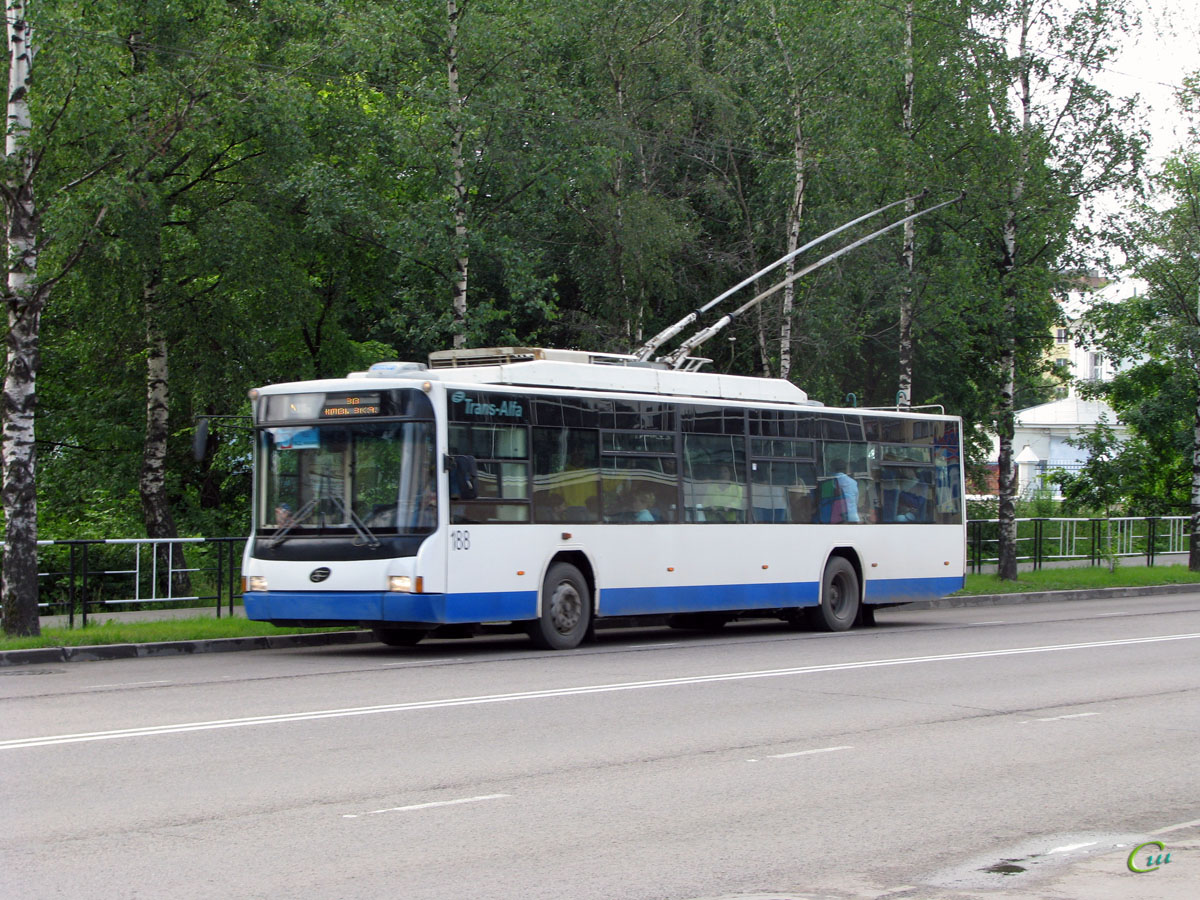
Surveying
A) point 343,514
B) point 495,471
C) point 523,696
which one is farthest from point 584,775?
point 495,471

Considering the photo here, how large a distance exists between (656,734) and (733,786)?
1925mm

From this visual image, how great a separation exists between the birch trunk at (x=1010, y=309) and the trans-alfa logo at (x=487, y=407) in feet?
50.3

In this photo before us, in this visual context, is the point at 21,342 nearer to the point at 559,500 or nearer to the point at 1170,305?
the point at 559,500

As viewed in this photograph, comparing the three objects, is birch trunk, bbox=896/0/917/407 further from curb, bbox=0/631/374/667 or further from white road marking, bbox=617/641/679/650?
curb, bbox=0/631/374/667

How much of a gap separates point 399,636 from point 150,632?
2.77m

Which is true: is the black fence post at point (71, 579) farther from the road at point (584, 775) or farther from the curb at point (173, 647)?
the road at point (584, 775)

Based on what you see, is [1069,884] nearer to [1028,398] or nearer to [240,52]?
[240,52]

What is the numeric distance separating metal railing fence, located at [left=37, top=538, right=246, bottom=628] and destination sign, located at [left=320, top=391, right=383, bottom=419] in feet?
13.7

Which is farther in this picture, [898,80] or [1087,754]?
[898,80]

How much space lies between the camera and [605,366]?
58.7 feet

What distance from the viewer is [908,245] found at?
29766 millimetres

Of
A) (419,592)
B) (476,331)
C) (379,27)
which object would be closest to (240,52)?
(379,27)

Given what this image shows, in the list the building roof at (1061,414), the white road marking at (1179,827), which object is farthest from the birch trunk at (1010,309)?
the building roof at (1061,414)

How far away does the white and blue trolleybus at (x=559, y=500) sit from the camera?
1557 centimetres
